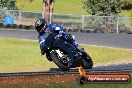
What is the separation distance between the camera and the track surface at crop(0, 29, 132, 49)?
130 feet

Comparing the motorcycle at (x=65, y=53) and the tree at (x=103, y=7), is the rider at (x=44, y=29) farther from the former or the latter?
the tree at (x=103, y=7)

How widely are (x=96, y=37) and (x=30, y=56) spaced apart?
13790mm

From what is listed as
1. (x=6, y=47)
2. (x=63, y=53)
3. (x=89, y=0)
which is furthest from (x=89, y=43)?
(x=63, y=53)

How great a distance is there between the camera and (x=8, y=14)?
49.5 m

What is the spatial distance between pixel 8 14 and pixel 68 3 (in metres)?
25.0

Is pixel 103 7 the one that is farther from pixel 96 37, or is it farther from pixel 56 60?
pixel 56 60

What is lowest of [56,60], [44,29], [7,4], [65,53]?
[7,4]

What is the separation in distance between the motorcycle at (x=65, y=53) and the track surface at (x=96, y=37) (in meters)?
23.6

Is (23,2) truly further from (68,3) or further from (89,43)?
(89,43)

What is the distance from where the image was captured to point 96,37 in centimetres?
4331

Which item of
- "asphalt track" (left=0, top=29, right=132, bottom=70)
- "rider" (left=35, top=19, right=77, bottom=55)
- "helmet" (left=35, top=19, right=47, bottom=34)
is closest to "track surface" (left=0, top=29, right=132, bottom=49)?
"asphalt track" (left=0, top=29, right=132, bottom=70)

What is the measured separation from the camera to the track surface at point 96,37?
39500 millimetres

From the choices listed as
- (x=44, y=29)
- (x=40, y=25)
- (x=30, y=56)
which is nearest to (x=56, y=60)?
(x=44, y=29)

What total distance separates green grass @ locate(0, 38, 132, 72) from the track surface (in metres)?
2.87
